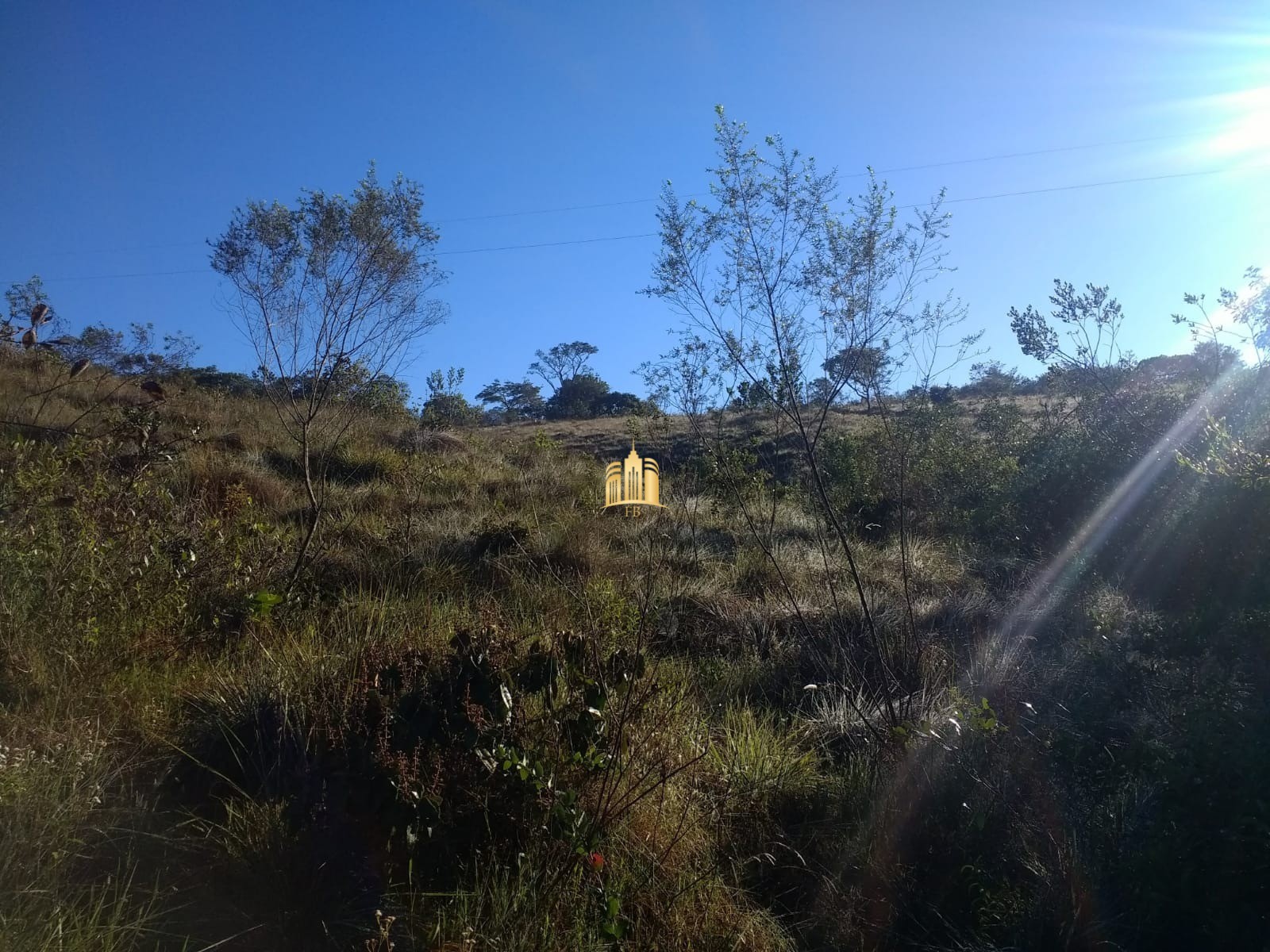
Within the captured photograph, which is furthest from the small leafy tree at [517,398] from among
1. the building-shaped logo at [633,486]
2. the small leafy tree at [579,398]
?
the building-shaped logo at [633,486]

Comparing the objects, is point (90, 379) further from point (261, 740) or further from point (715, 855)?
point (715, 855)

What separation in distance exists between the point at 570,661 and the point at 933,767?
1909 millimetres

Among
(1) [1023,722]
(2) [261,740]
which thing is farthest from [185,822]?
(1) [1023,722]

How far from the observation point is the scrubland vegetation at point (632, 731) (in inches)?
108

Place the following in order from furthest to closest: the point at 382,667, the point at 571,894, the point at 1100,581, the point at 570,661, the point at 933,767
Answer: the point at 1100,581 < the point at 933,767 < the point at 382,667 < the point at 570,661 < the point at 571,894

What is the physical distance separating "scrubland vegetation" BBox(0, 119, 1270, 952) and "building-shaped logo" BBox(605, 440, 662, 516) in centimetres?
283

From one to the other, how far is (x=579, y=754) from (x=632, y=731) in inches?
15.9

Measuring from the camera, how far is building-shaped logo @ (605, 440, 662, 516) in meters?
9.95

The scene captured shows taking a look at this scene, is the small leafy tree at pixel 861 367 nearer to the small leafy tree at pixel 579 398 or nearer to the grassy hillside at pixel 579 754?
the grassy hillside at pixel 579 754

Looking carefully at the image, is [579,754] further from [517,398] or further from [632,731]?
[517,398]

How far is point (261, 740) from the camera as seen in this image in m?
3.42

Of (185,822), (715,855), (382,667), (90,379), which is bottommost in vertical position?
(715,855)

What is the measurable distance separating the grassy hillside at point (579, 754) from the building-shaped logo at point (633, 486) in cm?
361

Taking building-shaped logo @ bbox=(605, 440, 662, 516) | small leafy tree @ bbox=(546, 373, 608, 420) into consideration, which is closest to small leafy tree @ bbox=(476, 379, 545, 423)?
small leafy tree @ bbox=(546, 373, 608, 420)
